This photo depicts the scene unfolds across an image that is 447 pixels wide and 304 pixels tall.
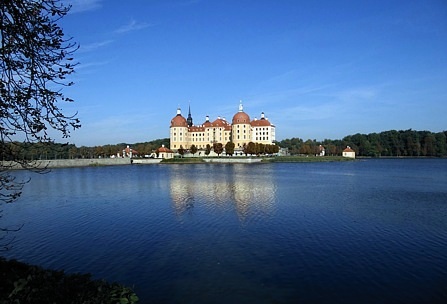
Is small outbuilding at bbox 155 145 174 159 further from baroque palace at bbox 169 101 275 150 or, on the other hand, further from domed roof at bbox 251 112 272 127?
domed roof at bbox 251 112 272 127

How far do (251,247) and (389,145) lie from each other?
439 ft

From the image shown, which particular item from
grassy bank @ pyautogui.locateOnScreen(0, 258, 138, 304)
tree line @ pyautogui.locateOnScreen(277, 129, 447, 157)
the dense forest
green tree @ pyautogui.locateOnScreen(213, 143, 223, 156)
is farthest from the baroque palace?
grassy bank @ pyautogui.locateOnScreen(0, 258, 138, 304)

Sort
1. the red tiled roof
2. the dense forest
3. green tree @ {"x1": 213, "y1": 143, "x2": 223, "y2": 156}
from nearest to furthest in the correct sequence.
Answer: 1. green tree @ {"x1": 213, "y1": 143, "x2": 223, "y2": 156}
2. the red tiled roof
3. the dense forest

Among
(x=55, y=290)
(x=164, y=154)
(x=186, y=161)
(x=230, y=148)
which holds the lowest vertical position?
(x=55, y=290)

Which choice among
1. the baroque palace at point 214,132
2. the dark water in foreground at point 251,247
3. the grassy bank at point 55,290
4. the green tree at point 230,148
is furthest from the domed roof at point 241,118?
the grassy bank at point 55,290

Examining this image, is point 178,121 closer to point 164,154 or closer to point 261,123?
point 164,154

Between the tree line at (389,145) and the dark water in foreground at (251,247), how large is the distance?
10136 centimetres

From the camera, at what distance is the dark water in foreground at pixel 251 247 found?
876 centimetres

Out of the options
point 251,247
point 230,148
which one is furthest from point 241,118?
point 251,247

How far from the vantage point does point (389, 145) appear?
432 feet

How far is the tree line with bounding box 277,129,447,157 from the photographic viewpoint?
12225 cm

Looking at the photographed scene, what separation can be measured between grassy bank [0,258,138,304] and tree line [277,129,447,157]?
115 meters

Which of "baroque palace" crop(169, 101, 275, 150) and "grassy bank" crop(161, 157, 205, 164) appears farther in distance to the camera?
"baroque palace" crop(169, 101, 275, 150)

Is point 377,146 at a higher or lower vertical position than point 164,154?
higher
